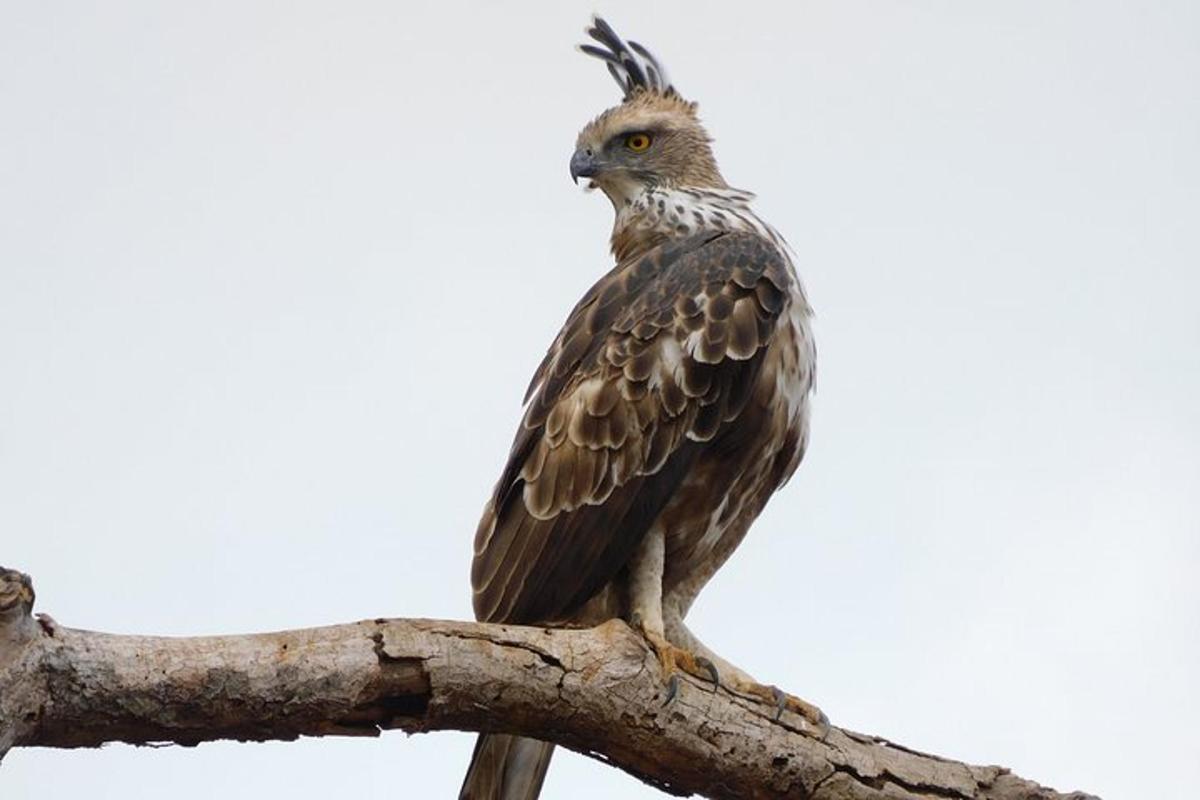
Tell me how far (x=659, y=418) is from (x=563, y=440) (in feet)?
1.42

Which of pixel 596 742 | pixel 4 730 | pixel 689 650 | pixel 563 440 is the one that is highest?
pixel 563 440

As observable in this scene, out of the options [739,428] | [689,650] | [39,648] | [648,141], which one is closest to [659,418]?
[739,428]

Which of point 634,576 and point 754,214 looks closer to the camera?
point 634,576

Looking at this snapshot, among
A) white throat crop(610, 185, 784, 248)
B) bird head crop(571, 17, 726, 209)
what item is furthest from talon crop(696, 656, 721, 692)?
bird head crop(571, 17, 726, 209)

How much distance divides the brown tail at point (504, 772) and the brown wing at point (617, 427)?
523mm

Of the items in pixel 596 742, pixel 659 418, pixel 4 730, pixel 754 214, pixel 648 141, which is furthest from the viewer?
pixel 648 141

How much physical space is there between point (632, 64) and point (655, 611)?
3.71 metres

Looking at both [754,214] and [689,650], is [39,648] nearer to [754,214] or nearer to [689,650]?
[689,650]

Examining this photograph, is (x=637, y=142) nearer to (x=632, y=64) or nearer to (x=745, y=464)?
(x=632, y=64)

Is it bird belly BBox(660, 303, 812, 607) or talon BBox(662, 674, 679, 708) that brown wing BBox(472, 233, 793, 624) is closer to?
bird belly BBox(660, 303, 812, 607)

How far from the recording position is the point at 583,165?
31.3ft

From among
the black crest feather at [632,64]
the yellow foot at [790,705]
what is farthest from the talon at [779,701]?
the black crest feather at [632,64]

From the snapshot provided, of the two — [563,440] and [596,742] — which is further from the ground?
[563,440]

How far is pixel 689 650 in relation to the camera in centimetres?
761
